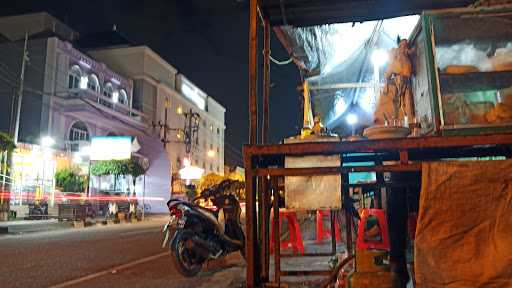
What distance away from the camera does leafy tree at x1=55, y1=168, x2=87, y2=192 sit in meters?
25.8

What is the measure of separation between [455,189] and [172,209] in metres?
4.40

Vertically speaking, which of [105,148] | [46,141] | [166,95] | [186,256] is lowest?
[186,256]

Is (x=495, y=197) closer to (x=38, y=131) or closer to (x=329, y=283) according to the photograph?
(x=329, y=283)

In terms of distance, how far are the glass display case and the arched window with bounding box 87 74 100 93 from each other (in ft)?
105

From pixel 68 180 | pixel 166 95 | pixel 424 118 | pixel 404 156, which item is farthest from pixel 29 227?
pixel 166 95

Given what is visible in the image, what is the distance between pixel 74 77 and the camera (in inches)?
1220

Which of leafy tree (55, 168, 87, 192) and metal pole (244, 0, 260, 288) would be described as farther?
leafy tree (55, 168, 87, 192)

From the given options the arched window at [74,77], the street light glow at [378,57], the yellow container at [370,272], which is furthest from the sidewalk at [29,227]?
the yellow container at [370,272]

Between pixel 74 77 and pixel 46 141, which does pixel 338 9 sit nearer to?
pixel 46 141

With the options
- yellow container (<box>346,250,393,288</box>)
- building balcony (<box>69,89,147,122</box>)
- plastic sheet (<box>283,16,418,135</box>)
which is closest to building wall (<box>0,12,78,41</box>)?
building balcony (<box>69,89,147,122</box>)

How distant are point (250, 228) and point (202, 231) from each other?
268 cm

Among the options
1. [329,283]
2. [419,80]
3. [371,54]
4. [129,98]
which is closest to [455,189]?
[329,283]

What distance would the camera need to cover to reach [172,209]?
6.59m

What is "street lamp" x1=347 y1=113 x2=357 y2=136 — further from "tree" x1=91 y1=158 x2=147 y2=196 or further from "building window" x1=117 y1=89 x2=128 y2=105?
"building window" x1=117 y1=89 x2=128 y2=105
